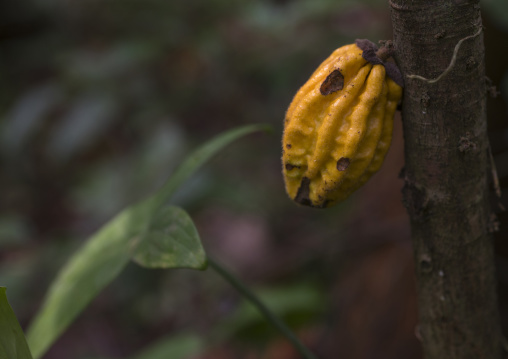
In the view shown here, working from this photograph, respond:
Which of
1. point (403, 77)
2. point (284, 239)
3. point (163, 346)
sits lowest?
point (284, 239)

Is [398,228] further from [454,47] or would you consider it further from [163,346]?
[454,47]

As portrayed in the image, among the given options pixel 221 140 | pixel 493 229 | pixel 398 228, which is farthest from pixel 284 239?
pixel 493 229

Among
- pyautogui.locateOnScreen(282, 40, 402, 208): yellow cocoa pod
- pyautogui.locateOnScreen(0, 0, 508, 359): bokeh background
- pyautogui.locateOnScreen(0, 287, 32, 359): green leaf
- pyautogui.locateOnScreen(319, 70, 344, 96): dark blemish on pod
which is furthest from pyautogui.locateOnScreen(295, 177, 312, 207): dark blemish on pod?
pyautogui.locateOnScreen(0, 0, 508, 359): bokeh background

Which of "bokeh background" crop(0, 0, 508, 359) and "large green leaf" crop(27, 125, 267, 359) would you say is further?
"bokeh background" crop(0, 0, 508, 359)

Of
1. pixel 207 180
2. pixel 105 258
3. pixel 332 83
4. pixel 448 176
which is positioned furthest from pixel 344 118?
pixel 207 180

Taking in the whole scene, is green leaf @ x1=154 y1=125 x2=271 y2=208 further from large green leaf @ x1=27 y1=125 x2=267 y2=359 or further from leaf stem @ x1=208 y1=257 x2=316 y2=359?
leaf stem @ x1=208 y1=257 x2=316 y2=359

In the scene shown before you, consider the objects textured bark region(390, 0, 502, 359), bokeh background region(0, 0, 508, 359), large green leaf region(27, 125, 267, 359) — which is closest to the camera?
textured bark region(390, 0, 502, 359)

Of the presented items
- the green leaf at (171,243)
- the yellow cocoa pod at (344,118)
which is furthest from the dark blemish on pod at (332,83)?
the green leaf at (171,243)
